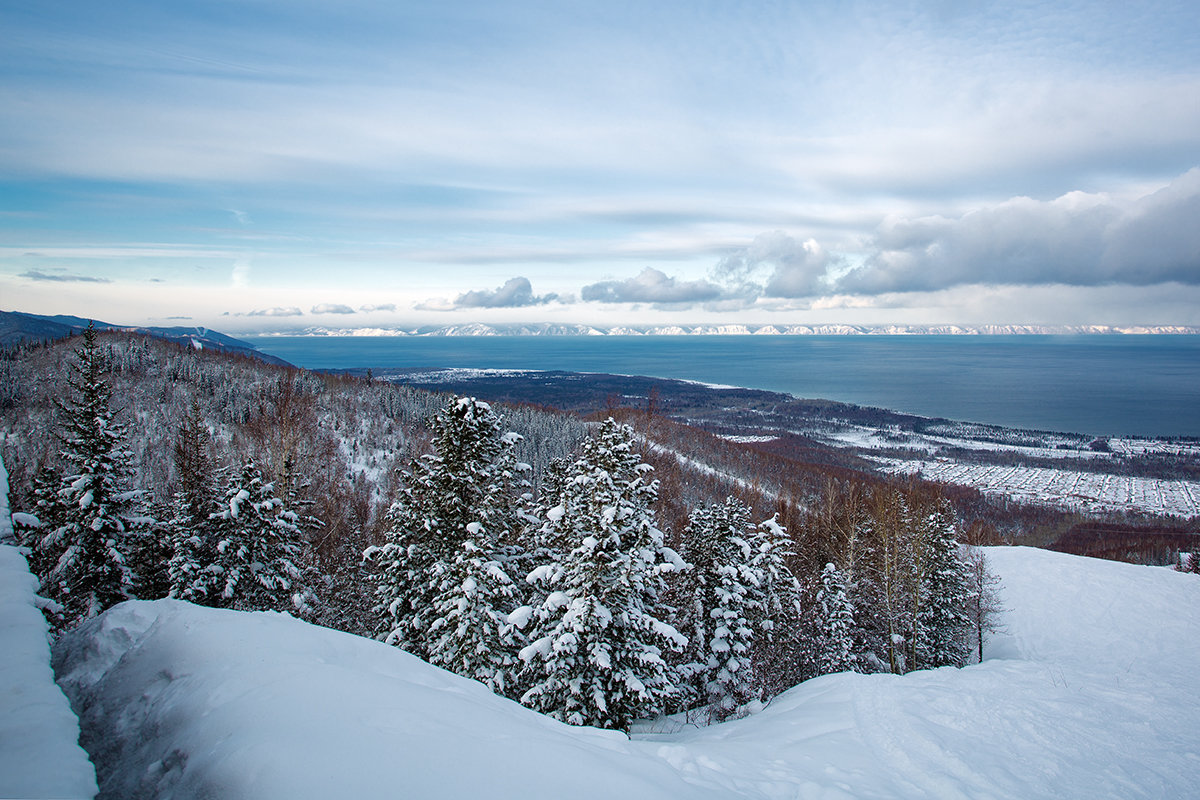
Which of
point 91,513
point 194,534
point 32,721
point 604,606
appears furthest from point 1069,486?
point 91,513

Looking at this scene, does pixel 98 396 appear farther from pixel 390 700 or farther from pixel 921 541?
pixel 921 541

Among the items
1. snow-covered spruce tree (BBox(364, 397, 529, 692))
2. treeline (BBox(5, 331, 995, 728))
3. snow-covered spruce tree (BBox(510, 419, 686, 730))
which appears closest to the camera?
snow-covered spruce tree (BBox(510, 419, 686, 730))

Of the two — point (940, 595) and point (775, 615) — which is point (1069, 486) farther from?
point (775, 615)

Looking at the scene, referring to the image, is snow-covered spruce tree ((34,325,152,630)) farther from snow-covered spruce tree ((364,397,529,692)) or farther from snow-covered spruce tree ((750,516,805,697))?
snow-covered spruce tree ((750,516,805,697))

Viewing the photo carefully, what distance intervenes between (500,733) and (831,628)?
19.3 m

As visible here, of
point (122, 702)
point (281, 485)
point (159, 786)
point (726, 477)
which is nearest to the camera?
point (159, 786)

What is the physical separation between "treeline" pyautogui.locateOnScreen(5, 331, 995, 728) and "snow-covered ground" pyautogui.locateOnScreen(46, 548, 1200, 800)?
11.5 feet

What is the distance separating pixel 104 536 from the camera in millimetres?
15055

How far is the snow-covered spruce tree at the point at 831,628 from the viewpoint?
2091 cm

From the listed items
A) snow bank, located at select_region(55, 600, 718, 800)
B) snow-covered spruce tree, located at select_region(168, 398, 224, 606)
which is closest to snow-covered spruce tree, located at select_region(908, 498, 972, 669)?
snow bank, located at select_region(55, 600, 718, 800)

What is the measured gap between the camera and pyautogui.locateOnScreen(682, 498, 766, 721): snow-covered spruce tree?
1747cm

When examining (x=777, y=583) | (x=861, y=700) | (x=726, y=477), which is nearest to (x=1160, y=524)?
(x=726, y=477)

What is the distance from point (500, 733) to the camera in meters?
5.91

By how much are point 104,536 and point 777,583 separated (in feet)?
76.1
